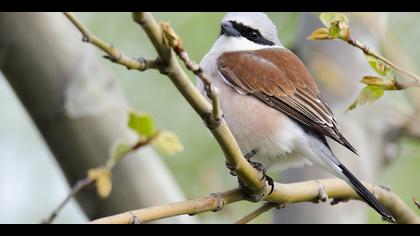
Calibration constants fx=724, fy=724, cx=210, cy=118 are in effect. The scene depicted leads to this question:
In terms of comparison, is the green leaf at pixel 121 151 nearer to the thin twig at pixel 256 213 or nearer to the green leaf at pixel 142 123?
the green leaf at pixel 142 123

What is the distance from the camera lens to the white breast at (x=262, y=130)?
2.49m

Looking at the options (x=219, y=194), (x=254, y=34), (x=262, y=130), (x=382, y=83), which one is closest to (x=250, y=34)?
(x=254, y=34)

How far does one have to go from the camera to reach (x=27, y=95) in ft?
10.1

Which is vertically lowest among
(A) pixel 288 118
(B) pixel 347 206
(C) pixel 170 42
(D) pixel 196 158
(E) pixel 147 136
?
(B) pixel 347 206

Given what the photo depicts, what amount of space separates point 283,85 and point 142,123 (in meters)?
0.67

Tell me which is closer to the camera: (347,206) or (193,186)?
(347,206)

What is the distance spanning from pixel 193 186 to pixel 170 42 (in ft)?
11.8

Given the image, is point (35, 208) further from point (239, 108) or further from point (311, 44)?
point (239, 108)

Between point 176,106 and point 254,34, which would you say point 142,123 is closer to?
point 254,34

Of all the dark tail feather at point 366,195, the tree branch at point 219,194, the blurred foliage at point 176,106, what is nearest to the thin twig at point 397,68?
the tree branch at point 219,194

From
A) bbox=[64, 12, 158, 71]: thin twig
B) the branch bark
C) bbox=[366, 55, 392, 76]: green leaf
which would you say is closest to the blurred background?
the branch bark

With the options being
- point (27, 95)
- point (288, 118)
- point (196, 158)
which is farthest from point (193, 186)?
point (288, 118)

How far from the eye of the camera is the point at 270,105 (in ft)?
8.52

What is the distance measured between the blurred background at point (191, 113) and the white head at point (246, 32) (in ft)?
2.05
